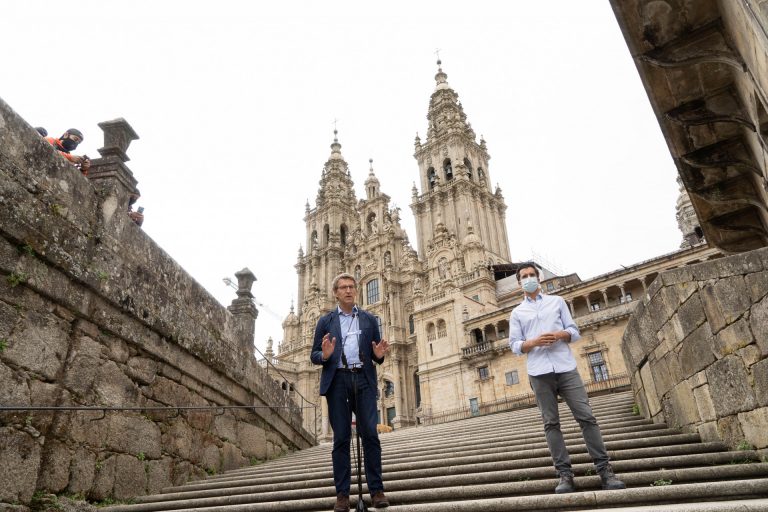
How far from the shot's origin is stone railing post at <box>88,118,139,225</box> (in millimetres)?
5859

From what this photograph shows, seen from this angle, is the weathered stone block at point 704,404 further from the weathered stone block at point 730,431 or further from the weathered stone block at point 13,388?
the weathered stone block at point 13,388

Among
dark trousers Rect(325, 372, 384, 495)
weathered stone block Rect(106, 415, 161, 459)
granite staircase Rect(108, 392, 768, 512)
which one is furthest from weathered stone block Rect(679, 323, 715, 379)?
weathered stone block Rect(106, 415, 161, 459)

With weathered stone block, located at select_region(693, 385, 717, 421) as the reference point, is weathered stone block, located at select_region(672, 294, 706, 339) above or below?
above

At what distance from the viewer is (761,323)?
3.61m

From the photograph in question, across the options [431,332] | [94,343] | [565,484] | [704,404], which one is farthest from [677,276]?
[431,332]

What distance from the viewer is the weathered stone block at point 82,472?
4680mm

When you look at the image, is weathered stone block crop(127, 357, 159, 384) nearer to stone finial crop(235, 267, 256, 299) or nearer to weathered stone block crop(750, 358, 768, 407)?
stone finial crop(235, 267, 256, 299)

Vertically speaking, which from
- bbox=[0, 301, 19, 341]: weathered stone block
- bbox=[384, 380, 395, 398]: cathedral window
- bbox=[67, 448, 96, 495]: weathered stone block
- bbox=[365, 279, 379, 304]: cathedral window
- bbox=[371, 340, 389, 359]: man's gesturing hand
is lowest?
bbox=[67, 448, 96, 495]: weathered stone block

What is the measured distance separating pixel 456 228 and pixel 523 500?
39.1m

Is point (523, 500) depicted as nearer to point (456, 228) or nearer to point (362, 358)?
point (362, 358)

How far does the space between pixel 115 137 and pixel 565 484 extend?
6313 millimetres

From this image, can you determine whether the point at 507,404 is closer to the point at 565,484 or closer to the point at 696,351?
the point at 696,351

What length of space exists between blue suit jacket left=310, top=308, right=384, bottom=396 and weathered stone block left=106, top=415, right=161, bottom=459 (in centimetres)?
266

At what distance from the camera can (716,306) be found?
404 cm
